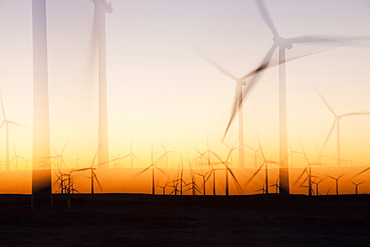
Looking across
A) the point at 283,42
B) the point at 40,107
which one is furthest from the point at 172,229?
the point at 283,42

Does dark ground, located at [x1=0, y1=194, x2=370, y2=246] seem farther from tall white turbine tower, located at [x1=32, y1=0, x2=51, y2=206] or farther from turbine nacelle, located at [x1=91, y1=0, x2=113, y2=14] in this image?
turbine nacelle, located at [x1=91, y1=0, x2=113, y2=14]

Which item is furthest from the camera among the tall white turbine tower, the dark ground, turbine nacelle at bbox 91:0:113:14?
turbine nacelle at bbox 91:0:113:14

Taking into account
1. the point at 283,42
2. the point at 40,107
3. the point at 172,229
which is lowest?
the point at 172,229

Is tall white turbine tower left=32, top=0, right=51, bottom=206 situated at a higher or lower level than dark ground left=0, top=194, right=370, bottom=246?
higher

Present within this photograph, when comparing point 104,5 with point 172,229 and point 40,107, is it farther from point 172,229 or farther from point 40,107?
point 172,229

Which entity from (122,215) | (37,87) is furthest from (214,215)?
(37,87)

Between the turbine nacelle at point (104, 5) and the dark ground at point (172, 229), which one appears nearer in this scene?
the dark ground at point (172, 229)

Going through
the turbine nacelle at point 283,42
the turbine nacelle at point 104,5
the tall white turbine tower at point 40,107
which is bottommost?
the tall white turbine tower at point 40,107

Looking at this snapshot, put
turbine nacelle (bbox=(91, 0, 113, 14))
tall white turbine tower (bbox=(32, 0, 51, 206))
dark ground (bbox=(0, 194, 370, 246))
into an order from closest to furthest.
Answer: dark ground (bbox=(0, 194, 370, 246)) < tall white turbine tower (bbox=(32, 0, 51, 206)) < turbine nacelle (bbox=(91, 0, 113, 14))

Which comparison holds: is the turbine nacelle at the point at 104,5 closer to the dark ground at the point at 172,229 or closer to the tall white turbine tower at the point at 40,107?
the tall white turbine tower at the point at 40,107

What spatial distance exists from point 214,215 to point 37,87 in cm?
2294

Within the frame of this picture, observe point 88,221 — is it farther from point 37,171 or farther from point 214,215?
point 214,215

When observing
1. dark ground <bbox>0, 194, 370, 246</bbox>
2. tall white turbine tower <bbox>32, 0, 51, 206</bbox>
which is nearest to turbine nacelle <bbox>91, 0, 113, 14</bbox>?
tall white turbine tower <bbox>32, 0, 51, 206</bbox>

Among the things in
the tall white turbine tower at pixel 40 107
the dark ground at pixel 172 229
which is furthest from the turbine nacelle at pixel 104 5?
the dark ground at pixel 172 229
